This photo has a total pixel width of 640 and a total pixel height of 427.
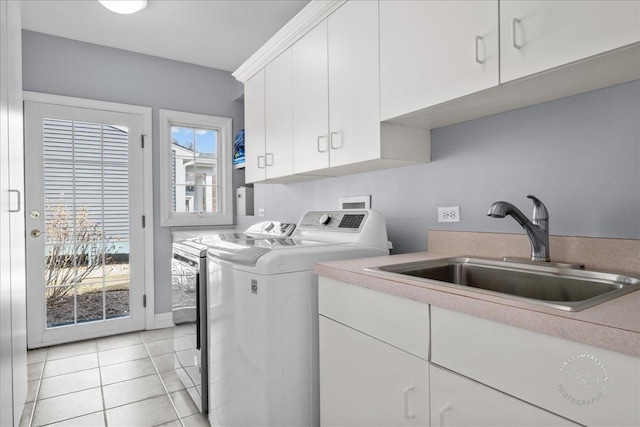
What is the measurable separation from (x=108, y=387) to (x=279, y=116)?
202 cm

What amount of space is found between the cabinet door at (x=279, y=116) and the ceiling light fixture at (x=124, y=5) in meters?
0.94

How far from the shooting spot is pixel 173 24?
2.76 meters

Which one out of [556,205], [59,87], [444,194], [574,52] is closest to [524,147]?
[556,205]

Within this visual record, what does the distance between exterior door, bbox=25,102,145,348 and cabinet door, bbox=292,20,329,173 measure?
1.98m

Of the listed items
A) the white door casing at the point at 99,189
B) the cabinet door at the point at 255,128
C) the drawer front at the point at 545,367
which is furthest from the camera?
the white door casing at the point at 99,189

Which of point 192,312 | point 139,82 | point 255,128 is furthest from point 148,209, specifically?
point 192,312

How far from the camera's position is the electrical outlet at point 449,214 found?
5.34 ft

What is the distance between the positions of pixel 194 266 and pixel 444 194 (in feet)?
4.34

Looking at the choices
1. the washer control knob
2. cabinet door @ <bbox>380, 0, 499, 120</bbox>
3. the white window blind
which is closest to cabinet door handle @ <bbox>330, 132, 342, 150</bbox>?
cabinet door @ <bbox>380, 0, 499, 120</bbox>

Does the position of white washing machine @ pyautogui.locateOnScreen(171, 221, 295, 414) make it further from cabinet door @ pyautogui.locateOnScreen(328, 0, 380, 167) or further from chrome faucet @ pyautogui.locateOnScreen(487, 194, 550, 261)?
chrome faucet @ pyautogui.locateOnScreen(487, 194, 550, 261)

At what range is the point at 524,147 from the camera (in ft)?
4.55

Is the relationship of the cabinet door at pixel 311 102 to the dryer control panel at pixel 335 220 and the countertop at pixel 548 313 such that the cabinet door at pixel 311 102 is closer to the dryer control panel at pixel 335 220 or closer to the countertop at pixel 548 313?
the dryer control panel at pixel 335 220

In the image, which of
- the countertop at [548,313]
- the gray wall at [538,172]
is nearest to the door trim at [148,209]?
the gray wall at [538,172]

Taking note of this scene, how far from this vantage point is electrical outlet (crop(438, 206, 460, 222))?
5.34ft
